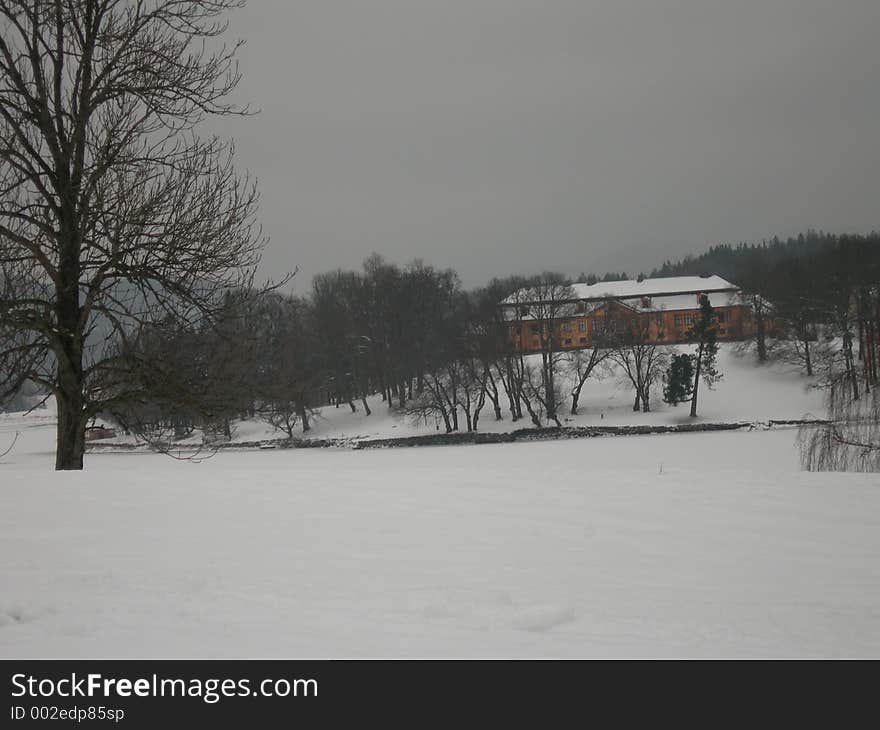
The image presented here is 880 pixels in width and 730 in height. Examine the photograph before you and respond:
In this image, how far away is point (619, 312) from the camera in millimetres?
75125

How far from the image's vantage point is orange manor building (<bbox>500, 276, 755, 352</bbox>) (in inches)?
2584

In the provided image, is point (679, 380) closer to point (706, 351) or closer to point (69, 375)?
point (706, 351)

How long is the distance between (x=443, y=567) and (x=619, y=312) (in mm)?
72338

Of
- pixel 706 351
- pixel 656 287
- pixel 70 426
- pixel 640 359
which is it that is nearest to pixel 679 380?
pixel 640 359

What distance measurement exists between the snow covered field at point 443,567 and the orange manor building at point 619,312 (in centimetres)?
5236

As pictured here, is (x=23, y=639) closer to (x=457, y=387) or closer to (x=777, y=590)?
(x=777, y=590)

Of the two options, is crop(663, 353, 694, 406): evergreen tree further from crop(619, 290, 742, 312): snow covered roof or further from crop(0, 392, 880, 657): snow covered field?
crop(0, 392, 880, 657): snow covered field

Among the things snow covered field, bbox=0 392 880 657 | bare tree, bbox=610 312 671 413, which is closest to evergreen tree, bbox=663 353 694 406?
bare tree, bbox=610 312 671 413

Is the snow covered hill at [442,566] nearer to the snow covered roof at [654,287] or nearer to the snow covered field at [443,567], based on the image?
the snow covered field at [443,567]

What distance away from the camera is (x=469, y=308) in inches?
2579

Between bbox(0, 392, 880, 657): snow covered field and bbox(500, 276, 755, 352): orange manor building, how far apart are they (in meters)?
52.4

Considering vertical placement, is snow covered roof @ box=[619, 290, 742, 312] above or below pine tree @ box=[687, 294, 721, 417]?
above

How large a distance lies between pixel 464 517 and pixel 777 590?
280 cm
